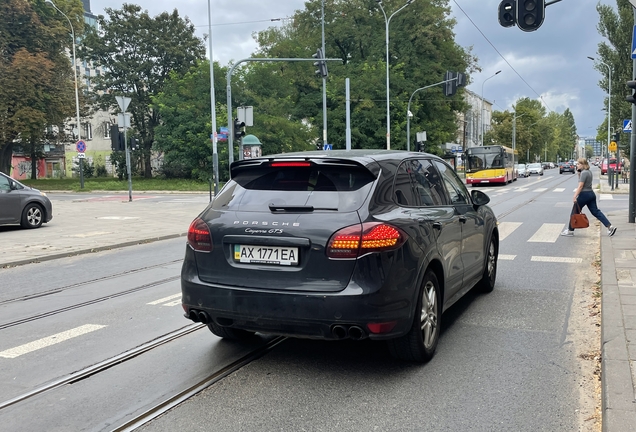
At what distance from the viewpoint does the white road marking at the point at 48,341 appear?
201 inches

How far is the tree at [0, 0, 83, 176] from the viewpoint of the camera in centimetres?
4225

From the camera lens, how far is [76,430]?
11.6ft

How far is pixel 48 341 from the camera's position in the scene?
17.8ft

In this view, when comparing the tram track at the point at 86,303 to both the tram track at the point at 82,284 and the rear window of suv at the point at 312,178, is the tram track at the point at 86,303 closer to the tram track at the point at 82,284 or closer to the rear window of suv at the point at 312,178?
the tram track at the point at 82,284

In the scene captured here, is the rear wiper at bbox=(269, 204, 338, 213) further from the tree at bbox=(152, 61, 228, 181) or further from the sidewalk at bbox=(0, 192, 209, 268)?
the tree at bbox=(152, 61, 228, 181)

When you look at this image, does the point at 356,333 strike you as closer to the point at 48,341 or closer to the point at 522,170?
the point at 48,341

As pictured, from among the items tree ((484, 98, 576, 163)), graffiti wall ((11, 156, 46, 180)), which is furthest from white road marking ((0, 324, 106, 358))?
tree ((484, 98, 576, 163))

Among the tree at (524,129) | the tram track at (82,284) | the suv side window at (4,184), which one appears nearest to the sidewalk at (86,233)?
the suv side window at (4,184)

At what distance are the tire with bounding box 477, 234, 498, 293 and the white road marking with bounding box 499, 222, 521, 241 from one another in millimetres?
5476

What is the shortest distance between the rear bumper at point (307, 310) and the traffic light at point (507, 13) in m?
10.4

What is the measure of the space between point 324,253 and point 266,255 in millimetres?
455

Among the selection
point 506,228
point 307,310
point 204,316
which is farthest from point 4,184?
point 307,310

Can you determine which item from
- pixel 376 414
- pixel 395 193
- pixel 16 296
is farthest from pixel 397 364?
pixel 16 296

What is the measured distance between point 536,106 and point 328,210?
124659 mm
